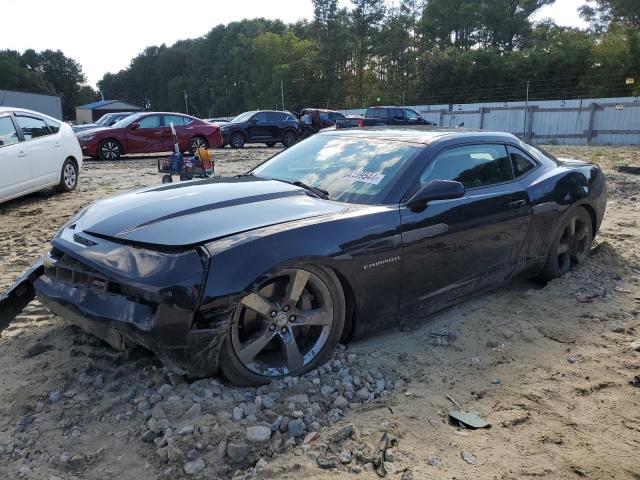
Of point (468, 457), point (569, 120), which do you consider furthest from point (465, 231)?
point (569, 120)

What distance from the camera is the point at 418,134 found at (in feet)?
13.6

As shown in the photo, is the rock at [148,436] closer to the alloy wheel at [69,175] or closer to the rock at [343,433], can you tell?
the rock at [343,433]

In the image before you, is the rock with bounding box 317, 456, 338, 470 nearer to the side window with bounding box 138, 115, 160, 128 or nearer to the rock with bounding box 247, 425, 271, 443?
the rock with bounding box 247, 425, 271, 443

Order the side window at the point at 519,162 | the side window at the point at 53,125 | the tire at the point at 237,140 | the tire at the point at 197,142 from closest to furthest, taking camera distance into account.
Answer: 1. the side window at the point at 519,162
2. the side window at the point at 53,125
3. the tire at the point at 197,142
4. the tire at the point at 237,140

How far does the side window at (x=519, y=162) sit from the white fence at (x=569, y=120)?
20.5 metres

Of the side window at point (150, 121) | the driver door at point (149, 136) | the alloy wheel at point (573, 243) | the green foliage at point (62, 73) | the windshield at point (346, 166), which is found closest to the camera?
the windshield at point (346, 166)

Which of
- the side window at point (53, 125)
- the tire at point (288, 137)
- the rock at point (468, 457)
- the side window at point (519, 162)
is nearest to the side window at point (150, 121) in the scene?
the tire at point (288, 137)

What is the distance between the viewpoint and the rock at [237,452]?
238 centimetres

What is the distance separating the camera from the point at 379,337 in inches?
143

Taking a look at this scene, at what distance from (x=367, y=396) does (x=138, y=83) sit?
126 meters

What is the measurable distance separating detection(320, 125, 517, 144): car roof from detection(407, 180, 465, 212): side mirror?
56cm

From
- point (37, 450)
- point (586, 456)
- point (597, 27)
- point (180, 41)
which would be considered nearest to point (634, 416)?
point (586, 456)

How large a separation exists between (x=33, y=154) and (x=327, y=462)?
758 centimetres

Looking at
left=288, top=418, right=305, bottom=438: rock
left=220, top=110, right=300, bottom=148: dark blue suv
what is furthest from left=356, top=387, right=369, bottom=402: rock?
left=220, top=110, right=300, bottom=148: dark blue suv
